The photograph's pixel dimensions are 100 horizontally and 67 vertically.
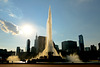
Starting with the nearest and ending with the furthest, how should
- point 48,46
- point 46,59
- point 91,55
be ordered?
point 46,59
point 48,46
point 91,55

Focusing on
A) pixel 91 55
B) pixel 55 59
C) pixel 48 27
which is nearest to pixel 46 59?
pixel 55 59

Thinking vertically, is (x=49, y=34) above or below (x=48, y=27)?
below

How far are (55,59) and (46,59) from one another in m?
4.57

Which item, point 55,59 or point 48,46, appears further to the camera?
point 48,46

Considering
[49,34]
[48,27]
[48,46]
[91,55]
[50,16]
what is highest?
[50,16]

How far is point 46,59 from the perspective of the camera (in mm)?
50875

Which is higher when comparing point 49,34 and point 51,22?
point 51,22

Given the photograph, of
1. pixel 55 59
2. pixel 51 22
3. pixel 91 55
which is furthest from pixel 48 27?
pixel 91 55

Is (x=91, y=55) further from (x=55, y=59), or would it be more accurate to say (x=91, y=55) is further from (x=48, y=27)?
(x=55, y=59)

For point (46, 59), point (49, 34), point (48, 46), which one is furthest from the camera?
point (49, 34)

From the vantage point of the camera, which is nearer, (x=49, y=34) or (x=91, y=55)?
(x=49, y=34)

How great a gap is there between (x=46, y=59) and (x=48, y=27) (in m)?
31.6

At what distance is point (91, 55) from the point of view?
16825 centimetres

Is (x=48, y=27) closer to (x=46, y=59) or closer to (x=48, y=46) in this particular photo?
(x=48, y=46)
